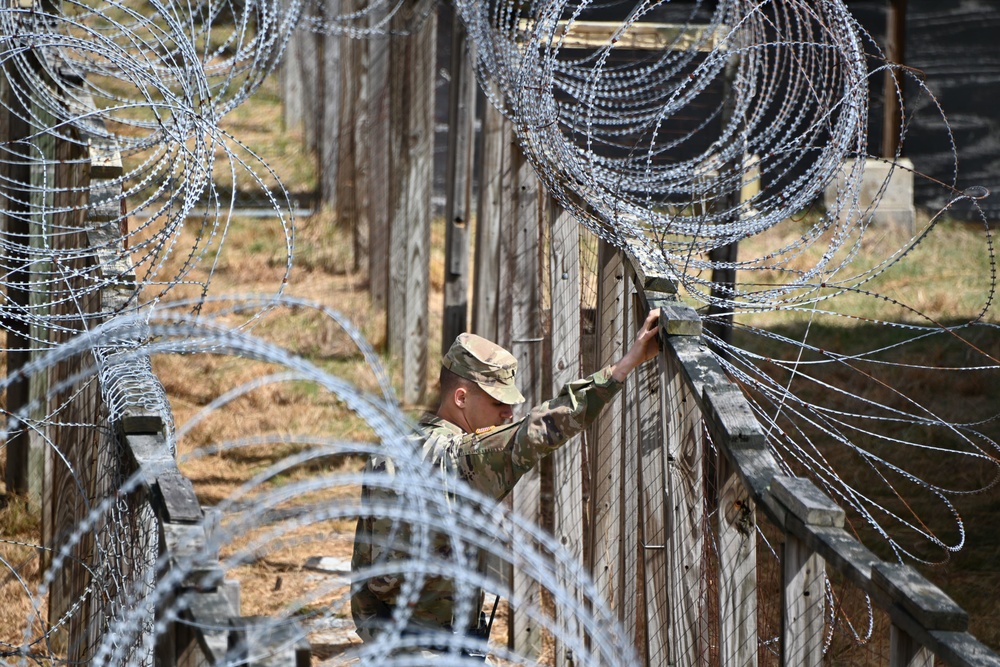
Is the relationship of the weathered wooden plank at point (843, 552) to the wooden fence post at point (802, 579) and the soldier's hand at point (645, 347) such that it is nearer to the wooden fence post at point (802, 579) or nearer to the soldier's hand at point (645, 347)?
the wooden fence post at point (802, 579)

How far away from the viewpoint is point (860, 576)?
2.18 m

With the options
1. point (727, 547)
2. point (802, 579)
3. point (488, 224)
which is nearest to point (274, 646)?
point (802, 579)

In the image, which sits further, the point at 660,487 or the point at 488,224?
the point at 488,224

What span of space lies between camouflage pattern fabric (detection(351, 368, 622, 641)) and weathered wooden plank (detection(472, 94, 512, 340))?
3.25m

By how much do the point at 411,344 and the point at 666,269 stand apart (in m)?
5.00

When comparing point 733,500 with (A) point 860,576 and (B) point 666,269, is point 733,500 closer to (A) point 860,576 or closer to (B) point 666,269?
(A) point 860,576

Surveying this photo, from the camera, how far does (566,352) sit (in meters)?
4.95

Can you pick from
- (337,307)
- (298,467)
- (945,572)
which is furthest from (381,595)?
(337,307)

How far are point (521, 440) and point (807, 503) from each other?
1.11 metres

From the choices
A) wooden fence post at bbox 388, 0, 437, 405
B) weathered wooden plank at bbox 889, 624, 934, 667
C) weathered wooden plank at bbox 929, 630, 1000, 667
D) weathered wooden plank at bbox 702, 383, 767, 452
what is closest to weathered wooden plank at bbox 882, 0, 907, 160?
wooden fence post at bbox 388, 0, 437, 405

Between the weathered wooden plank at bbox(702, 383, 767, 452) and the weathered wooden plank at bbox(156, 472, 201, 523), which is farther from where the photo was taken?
the weathered wooden plank at bbox(702, 383, 767, 452)

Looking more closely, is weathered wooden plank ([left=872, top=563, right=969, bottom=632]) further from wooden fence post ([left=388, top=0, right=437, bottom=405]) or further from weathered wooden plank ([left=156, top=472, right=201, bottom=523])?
wooden fence post ([left=388, top=0, right=437, bottom=405])

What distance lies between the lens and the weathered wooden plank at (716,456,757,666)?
2926mm

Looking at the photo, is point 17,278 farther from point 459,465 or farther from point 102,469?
point 459,465
